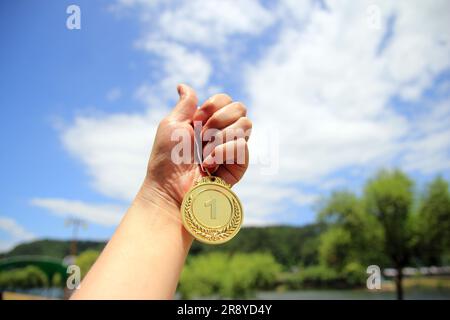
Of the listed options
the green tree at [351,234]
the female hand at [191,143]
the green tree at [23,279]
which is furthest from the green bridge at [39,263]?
the female hand at [191,143]

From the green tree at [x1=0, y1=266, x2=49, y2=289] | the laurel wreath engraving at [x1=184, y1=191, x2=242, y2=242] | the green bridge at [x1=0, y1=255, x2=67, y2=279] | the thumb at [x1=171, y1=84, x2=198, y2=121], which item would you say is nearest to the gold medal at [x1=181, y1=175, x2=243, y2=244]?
the laurel wreath engraving at [x1=184, y1=191, x2=242, y2=242]

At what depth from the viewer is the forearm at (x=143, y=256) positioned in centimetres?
158

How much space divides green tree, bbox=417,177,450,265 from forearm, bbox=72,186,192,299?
112ft

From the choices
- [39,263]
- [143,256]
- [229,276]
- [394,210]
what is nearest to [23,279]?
[39,263]

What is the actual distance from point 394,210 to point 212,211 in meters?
34.9

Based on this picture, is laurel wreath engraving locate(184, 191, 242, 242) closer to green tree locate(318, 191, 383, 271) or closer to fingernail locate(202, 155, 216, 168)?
fingernail locate(202, 155, 216, 168)

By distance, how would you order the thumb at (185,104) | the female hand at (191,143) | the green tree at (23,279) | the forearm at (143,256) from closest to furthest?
the forearm at (143,256) < the female hand at (191,143) < the thumb at (185,104) < the green tree at (23,279)

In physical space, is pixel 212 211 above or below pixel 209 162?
below

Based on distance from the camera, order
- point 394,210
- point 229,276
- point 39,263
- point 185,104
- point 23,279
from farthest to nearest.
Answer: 1. point 23,279
2. point 229,276
3. point 39,263
4. point 394,210
5. point 185,104

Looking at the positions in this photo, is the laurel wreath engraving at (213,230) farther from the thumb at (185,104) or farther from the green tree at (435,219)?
the green tree at (435,219)

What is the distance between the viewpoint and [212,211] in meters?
2.19

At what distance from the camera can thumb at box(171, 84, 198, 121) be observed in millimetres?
2312

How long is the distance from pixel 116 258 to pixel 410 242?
36134 millimetres

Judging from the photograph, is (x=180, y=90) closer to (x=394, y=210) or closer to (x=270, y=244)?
(x=394, y=210)
